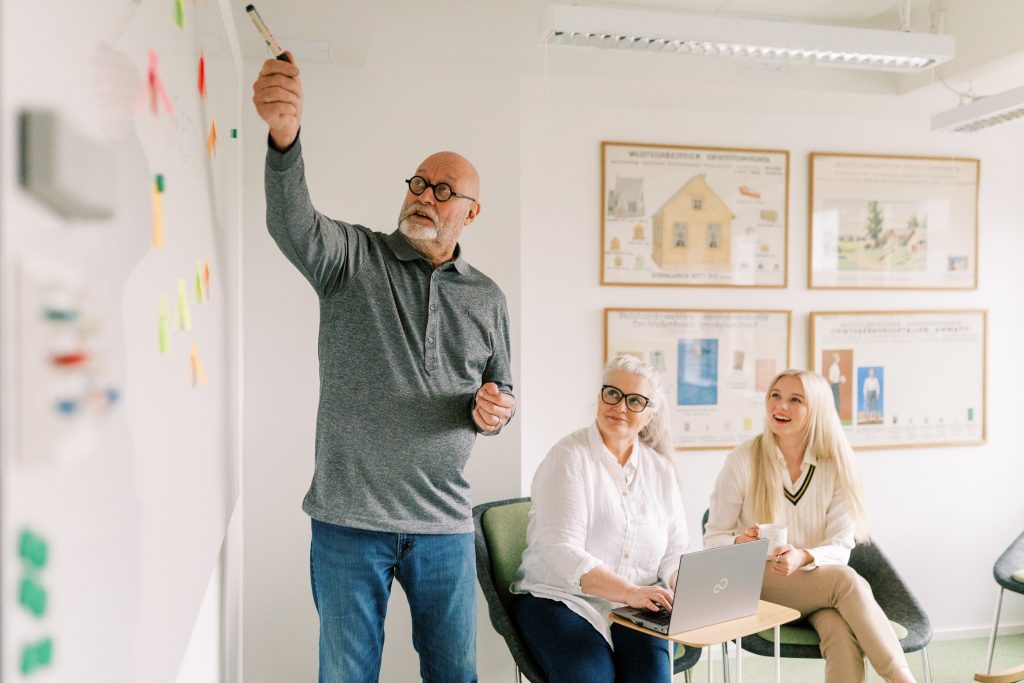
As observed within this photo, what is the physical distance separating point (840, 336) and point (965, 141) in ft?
3.73

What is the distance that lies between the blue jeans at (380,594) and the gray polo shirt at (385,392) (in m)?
0.06

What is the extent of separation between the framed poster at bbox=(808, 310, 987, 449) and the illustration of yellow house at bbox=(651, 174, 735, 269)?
570 millimetres

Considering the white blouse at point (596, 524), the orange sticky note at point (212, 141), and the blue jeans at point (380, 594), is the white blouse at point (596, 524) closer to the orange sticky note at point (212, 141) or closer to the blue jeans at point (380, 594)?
the blue jeans at point (380, 594)

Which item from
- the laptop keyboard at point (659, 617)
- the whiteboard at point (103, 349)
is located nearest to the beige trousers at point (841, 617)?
the laptop keyboard at point (659, 617)

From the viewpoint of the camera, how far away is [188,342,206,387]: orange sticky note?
1.43 metres

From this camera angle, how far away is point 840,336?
3.88 meters

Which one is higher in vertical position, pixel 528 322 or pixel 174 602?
pixel 528 322

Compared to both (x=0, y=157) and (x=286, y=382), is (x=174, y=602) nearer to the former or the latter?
(x=0, y=157)

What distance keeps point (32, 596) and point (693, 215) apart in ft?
11.2

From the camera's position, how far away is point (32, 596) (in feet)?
2.00

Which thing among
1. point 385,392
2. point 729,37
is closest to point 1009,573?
point 729,37

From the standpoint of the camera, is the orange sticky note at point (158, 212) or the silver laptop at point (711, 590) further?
the silver laptop at point (711, 590)

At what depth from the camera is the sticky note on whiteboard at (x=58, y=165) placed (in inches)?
23.3

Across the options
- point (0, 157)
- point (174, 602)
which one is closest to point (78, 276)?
point (0, 157)
